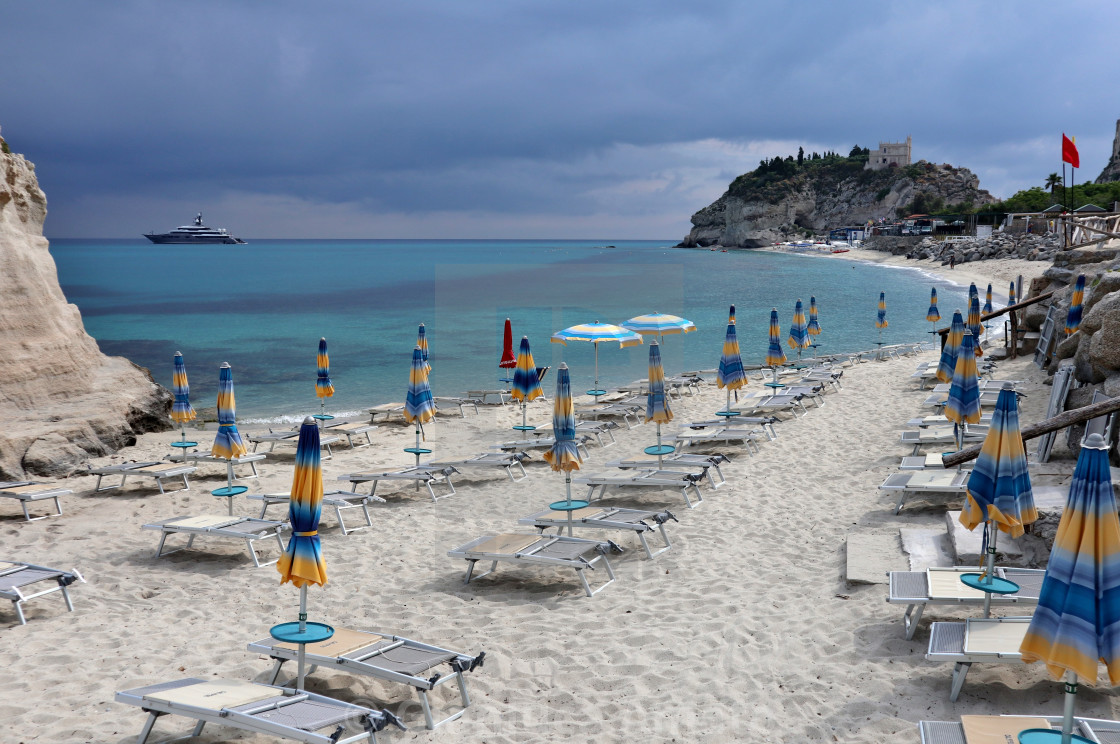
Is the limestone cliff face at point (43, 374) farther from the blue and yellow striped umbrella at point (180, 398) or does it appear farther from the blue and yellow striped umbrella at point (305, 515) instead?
the blue and yellow striped umbrella at point (305, 515)

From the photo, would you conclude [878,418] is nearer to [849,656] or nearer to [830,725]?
[849,656]

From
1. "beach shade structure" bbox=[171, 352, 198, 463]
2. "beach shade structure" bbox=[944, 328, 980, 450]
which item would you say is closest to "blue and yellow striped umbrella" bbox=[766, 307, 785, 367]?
"beach shade structure" bbox=[944, 328, 980, 450]

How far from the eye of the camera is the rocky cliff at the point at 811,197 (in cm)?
13838

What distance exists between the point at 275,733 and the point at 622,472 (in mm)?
7224

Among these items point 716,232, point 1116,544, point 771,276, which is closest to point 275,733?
point 1116,544

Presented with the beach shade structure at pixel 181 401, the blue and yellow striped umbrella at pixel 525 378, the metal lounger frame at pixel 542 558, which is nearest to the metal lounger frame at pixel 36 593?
the metal lounger frame at pixel 542 558

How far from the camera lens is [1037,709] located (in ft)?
14.7

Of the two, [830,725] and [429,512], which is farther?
[429,512]

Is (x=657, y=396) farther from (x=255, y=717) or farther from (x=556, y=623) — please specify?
(x=255, y=717)

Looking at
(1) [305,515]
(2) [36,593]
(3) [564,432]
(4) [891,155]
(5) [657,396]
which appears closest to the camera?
(1) [305,515]

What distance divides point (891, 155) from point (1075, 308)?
509 ft

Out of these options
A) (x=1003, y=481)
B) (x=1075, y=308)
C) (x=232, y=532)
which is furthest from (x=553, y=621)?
(x=1075, y=308)

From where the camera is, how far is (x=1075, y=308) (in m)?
12.8

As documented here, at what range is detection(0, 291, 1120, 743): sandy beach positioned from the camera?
4746 mm
